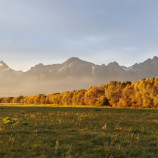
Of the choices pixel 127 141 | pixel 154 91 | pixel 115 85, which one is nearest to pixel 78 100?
pixel 115 85

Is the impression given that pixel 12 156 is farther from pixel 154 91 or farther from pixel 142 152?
pixel 154 91

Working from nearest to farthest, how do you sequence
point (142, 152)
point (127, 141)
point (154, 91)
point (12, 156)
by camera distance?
point (12, 156) < point (142, 152) < point (127, 141) < point (154, 91)

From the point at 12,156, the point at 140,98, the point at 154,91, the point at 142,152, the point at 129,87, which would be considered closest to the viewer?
the point at 12,156

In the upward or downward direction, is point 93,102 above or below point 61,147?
below

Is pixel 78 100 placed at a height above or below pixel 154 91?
below

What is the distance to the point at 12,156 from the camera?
6.74 meters

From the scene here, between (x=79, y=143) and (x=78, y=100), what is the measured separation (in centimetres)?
11245

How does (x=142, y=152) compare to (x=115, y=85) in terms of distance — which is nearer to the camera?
(x=142, y=152)

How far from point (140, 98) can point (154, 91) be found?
805cm

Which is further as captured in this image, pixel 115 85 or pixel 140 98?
pixel 115 85

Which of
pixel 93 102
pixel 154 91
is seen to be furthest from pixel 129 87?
pixel 93 102

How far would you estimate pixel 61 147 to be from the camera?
7742 millimetres

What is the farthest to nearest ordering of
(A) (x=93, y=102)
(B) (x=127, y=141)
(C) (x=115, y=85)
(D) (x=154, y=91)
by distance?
1. (A) (x=93, y=102)
2. (C) (x=115, y=85)
3. (D) (x=154, y=91)
4. (B) (x=127, y=141)

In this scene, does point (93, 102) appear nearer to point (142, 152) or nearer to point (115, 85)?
point (115, 85)
